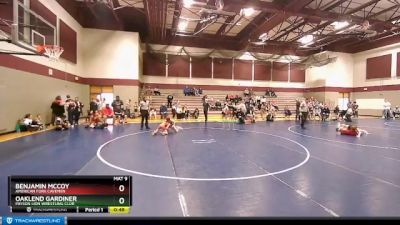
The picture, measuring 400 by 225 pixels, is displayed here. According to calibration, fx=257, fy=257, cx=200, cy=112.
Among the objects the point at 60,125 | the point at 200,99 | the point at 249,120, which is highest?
the point at 200,99

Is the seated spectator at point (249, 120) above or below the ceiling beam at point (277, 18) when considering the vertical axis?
below

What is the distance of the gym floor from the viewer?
362 centimetres

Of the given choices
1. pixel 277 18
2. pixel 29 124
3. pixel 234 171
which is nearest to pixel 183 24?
pixel 277 18

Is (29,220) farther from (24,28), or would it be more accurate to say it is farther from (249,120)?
(249,120)

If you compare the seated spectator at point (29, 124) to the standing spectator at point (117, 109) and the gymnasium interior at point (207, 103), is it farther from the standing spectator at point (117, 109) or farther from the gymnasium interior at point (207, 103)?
Answer: the standing spectator at point (117, 109)

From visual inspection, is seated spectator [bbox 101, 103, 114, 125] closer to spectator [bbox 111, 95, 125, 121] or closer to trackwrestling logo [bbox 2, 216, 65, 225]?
spectator [bbox 111, 95, 125, 121]

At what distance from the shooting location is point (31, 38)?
9.25 m

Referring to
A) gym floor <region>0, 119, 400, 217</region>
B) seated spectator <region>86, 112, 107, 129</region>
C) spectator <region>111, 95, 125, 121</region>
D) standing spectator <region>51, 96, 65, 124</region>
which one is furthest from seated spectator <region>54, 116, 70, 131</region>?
spectator <region>111, 95, 125, 121</region>
